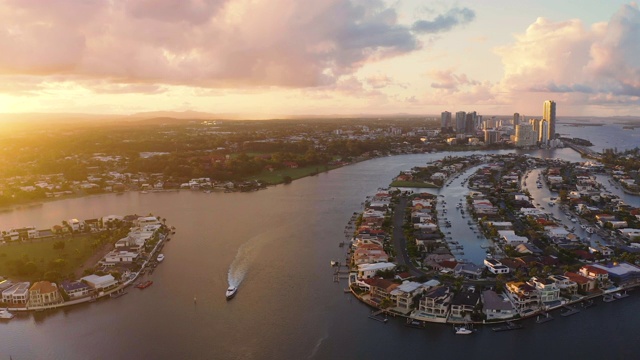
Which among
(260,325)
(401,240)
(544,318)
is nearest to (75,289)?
(260,325)

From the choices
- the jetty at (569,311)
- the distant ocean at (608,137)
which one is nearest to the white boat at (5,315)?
the jetty at (569,311)

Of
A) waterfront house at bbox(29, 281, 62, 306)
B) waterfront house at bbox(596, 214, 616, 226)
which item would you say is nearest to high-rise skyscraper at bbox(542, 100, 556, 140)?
waterfront house at bbox(596, 214, 616, 226)

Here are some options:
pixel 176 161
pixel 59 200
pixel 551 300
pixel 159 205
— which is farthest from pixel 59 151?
pixel 551 300

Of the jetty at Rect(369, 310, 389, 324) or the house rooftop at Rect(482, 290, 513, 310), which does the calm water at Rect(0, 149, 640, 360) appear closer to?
the jetty at Rect(369, 310, 389, 324)

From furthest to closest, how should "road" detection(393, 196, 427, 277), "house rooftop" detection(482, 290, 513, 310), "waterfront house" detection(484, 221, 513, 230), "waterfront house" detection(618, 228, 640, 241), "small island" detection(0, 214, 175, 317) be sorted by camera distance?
"waterfront house" detection(484, 221, 513, 230) → "waterfront house" detection(618, 228, 640, 241) → "road" detection(393, 196, 427, 277) → "small island" detection(0, 214, 175, 317) → "house rooftop" detection(482, 290, 513, 310)

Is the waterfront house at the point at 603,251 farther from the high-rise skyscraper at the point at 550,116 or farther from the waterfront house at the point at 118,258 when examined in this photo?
the high-rise skyscraper at the point at 550,116

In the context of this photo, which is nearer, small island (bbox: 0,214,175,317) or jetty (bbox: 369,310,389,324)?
jetty (bbox: 369,310,389,324)

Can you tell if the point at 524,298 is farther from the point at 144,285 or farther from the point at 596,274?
the point at 144,285
